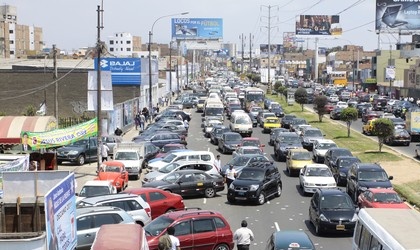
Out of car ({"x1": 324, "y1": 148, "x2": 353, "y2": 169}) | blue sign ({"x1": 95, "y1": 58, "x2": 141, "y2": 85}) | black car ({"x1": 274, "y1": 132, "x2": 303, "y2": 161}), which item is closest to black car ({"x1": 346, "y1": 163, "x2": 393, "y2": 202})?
car ({"x1": 324, "y1": 148, "x2": 353, "y2": 169})

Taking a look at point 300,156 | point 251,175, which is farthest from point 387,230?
point 300,156

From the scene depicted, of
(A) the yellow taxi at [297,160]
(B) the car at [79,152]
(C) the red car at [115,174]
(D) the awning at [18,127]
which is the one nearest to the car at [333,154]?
(A) the yellow taxi at [297,160]

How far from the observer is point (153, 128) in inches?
1986

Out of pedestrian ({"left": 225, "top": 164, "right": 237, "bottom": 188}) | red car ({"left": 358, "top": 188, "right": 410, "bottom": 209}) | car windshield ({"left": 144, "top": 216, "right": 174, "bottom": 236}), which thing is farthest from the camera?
pedestrian ({"left": 225, "top": 164, "right": 237, "bottom": 188})

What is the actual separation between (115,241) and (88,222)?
18.4ft

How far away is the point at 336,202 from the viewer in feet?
74.6

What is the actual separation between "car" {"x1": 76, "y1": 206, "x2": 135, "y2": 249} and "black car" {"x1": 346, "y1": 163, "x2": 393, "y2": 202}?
11.8 metres

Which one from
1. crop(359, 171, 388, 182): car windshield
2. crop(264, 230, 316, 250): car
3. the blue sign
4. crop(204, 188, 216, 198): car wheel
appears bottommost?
crop(204, 188, 216, 198): car wheel

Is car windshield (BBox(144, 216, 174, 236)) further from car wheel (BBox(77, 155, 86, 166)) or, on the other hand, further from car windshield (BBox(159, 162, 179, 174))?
car wheel (BBox(77, 155, 86, 166))

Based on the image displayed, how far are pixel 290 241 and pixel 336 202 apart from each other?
7.00m

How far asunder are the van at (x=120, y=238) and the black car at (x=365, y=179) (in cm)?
1518

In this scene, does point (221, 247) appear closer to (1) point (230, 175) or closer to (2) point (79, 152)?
(1) point (230, 175)

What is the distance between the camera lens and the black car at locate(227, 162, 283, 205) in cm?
2772

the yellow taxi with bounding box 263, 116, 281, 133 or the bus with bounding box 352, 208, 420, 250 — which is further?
the yellow taxi with bounding box 263, 116, 281, 133
